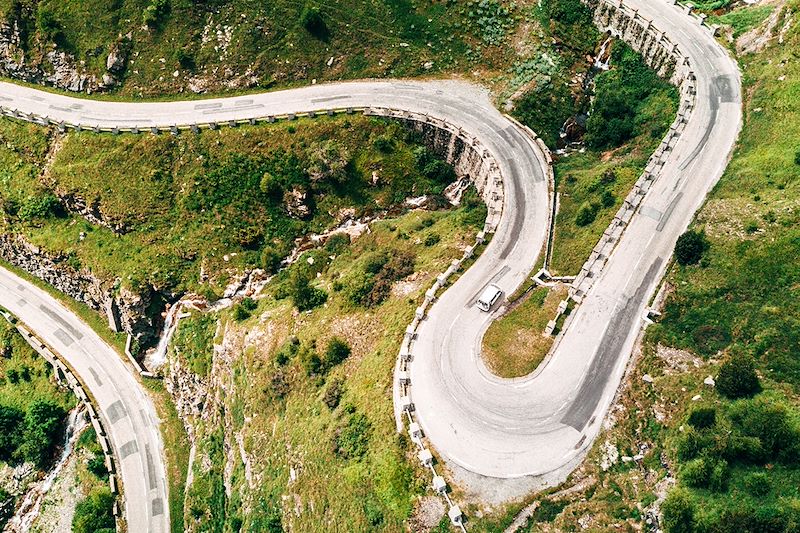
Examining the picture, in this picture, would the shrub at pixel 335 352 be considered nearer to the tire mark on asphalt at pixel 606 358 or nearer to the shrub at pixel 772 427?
the tire mark on asphalt at pixel 606 358

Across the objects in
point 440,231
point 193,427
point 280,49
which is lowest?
point 193,427

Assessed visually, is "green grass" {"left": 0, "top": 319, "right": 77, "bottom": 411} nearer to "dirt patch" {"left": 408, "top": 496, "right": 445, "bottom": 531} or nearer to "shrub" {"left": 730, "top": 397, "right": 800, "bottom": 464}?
"dirt patch" {"left": 408, "top": 496, "right": 445, "bottom": 531}

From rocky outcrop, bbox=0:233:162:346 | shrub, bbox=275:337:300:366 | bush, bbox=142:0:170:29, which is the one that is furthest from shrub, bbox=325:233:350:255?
bush, bbox=142:0:170:29

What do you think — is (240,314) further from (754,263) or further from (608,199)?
(754,263)

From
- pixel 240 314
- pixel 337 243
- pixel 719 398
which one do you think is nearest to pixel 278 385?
pixel 240 314

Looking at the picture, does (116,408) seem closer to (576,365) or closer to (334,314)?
(334,314)

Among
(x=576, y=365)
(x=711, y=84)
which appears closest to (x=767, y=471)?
(x=576, y=365)
